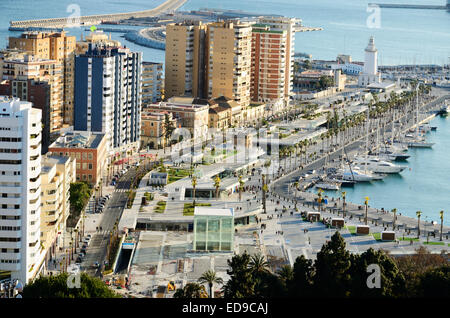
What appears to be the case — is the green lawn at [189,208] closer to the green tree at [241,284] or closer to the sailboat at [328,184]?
the sailboat at [328,184]

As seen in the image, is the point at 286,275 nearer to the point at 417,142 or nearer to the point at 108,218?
the point at 108,218

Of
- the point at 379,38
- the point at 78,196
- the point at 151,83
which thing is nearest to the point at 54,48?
the point at 151,83

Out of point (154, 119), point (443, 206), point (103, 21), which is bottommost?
point (443, 206)

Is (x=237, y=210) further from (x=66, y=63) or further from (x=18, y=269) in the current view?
(x=66, y=63)

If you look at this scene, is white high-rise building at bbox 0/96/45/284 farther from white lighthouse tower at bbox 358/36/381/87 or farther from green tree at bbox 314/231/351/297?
white lighthouse tower at bbox 358/36/381/87
